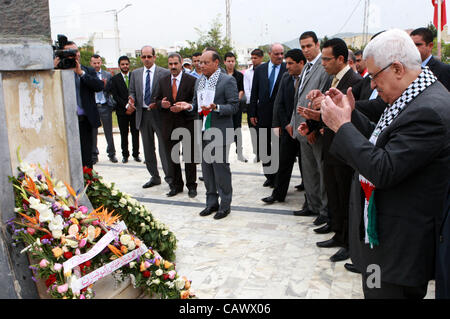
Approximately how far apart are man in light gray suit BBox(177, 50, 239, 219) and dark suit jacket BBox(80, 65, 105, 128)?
1.53 m

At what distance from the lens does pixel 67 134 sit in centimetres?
313

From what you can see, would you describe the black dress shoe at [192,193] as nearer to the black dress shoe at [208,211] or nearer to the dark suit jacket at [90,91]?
the black dress shoe at [208,211]

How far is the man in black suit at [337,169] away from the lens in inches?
155

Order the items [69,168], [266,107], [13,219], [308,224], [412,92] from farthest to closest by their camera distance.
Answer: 1. [266,107]
2. [308,224]
3. [69,168]
4. [13,219]
5. [412,92]

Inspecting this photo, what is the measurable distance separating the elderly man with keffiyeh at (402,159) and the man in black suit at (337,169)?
1.93 meters

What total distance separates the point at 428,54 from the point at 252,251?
2.98 m

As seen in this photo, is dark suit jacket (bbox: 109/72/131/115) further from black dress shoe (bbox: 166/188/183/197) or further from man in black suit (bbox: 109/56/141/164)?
black dress shoe (bbox: 166/188/183/197)

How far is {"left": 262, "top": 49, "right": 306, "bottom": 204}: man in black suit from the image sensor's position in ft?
17.2

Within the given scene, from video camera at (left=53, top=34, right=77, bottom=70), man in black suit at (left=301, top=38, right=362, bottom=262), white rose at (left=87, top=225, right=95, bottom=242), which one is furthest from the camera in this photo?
man in black suit at (left=301, top=38, right=362, bottom=262)

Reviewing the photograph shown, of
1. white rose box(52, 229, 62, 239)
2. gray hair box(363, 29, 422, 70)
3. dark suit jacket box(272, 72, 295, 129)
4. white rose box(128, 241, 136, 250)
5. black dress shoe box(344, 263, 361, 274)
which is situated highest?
gray hair box(363, 29, 422, 70)

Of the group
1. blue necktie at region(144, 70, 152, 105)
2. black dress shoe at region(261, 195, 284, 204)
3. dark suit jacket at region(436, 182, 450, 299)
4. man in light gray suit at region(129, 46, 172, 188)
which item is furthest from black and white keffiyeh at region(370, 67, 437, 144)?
blue necktie at region(144, 70, 152, 105)
